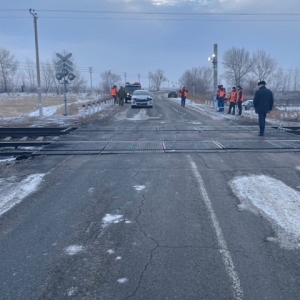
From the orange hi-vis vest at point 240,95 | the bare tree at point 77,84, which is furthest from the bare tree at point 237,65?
the orange hi-vis vest at point 240,95

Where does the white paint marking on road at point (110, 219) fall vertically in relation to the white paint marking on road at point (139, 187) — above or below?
above

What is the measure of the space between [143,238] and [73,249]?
0.90m

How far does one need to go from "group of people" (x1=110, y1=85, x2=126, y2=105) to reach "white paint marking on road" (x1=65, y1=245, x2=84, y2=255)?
34294mm

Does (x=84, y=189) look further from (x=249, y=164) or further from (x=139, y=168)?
(x=249, y=164)

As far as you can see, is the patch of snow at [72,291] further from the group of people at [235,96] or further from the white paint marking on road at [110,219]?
the group of people at [235,96]

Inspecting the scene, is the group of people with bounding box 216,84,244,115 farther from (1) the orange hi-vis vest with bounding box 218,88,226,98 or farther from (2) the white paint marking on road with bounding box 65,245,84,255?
(2) the white paint marking on road with bounding box 65,245,84,255

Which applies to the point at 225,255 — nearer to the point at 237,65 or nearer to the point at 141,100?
the point at 141,100

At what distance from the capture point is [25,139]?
587 inches

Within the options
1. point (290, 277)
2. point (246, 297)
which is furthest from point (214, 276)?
point (290, 277)

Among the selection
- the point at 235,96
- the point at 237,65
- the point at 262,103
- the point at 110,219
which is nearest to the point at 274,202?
the point at 110,219

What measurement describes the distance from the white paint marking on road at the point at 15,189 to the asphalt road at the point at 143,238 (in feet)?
0.60

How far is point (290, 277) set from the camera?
13.5ft

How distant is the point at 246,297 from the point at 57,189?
4.70 m

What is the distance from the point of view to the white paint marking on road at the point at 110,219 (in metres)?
5.76
